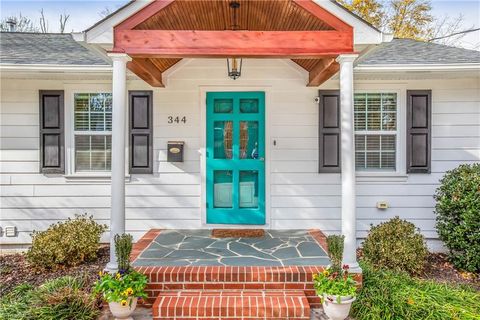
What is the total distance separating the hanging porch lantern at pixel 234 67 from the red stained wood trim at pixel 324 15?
1.50 metres

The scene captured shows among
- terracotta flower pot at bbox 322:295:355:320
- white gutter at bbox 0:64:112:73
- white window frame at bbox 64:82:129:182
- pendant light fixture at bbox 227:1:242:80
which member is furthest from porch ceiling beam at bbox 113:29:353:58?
terracotta flower pot at bbox 322:295:355:320

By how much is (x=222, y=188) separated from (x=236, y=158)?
0.54 metres

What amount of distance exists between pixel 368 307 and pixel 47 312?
124 inches

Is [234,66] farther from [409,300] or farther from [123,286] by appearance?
[409,300]

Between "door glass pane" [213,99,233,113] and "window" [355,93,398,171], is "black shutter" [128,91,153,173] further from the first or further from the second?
"window" [355,93,398,171]

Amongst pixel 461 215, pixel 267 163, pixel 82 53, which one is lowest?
pixel 461 215

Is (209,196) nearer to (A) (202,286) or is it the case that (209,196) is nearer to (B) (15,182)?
(A) (202,286)

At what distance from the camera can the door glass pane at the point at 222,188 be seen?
5.47 meters

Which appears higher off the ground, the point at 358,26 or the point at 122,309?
the point at 358,26

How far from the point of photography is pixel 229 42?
3.62m

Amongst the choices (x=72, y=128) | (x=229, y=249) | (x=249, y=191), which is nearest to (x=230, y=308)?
(x=229, y=249)

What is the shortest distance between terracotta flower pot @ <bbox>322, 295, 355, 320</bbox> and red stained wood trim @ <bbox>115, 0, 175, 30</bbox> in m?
3.40

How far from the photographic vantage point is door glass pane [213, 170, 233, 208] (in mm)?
5473

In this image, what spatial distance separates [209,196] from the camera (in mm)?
5465
